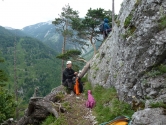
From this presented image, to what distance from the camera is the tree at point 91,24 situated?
2430 centimetres

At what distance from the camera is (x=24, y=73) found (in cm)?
16912

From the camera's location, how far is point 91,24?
24.5m

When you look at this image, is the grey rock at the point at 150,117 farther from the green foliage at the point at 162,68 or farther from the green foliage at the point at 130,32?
the green foliage at the point at 130,32

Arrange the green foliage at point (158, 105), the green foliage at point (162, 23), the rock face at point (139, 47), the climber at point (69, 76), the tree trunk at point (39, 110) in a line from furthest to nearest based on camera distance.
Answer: the climber at point (69, 76) < the tree trunk at point (39, 110) < the green foliage at point (162, 23) < the rock face at point (139, 47) < the green foliage at point (158, 105)

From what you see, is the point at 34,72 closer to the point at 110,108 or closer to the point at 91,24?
the point at 91,24

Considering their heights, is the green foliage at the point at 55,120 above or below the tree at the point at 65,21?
below

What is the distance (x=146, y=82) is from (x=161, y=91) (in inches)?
28.5

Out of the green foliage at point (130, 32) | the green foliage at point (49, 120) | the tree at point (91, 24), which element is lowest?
the green foliage at point (49, 120)

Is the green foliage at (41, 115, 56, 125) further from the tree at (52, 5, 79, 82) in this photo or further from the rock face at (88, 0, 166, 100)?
the tree at (52, 5, 79, 82)

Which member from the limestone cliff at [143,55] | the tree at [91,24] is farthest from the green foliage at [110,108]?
the tree at [91,24]

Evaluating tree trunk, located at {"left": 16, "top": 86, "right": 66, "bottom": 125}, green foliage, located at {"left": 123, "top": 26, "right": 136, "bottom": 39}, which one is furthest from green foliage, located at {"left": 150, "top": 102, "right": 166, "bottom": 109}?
tree trunk, located at {"left": 16, "top": 86, "right": 66, "bottom": 125}

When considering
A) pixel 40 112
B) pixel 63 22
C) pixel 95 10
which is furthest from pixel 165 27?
pixel 63 22

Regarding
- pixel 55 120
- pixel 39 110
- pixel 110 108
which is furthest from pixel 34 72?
pixel 110 108

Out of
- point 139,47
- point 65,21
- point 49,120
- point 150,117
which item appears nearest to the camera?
point 150,117
